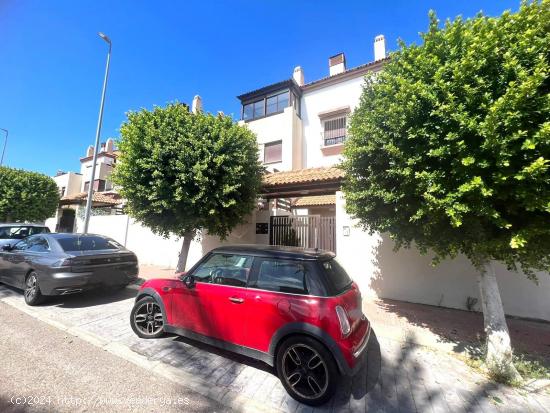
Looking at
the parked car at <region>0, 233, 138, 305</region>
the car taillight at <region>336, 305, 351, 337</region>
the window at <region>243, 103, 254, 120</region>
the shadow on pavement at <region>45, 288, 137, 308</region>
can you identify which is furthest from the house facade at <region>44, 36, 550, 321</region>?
the car taillight at <region>336, 305, 351, 337</region>

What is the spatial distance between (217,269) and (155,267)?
8015 millimetres

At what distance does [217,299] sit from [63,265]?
398 cm

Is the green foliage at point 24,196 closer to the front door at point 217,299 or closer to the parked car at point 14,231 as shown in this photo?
the parked car at point 14,231

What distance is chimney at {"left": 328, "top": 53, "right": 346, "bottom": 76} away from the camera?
15.4 m

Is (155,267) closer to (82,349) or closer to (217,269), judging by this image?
(82,349)

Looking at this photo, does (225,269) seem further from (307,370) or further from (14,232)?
(14,232)

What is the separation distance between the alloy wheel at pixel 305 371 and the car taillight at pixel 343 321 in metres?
0.38

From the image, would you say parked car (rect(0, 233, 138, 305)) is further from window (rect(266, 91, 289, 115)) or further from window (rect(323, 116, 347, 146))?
window (rect(266, 91, 289, 115))

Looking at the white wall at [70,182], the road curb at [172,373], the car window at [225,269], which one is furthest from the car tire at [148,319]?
the white wall at [70,182]

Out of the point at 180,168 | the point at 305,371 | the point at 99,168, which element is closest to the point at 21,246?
the point at 180,168

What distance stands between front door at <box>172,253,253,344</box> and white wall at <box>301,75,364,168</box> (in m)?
11.6

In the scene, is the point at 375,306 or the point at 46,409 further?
the point at 375,306

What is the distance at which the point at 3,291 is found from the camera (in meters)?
6.34

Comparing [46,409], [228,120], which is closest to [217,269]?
[46,409]
